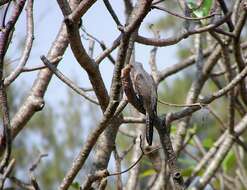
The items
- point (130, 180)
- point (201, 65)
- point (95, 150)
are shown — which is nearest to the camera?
point (95, 150)

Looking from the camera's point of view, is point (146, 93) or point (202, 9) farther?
point (202, 9)

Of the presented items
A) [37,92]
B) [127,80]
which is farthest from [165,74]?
[127,80]

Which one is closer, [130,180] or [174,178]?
[174,178]

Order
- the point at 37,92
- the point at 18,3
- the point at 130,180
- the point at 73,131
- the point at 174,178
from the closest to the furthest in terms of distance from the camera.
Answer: the point at 174,178
the point at 18,3
the point at 37,92
the point at 130,180
the point at 73,131

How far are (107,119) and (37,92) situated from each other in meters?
0.72

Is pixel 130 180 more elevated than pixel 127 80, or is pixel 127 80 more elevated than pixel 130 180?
Result: pixel 127 80

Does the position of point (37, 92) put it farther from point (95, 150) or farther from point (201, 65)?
point (201, 65)

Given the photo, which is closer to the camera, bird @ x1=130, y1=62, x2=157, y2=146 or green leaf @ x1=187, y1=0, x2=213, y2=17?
bird @ x1=130, y1=62, x2=157, y2=146

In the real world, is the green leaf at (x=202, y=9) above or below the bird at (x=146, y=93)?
above

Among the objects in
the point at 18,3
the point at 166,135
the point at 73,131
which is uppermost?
the point at 18,3

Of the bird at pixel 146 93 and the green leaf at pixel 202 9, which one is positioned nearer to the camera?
the bird at pixel 146 93

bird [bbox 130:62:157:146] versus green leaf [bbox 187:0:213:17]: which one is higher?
green leaf [bbox 187:0:213:17]

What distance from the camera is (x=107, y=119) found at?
1.15 m

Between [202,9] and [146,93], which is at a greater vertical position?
[202,9]
